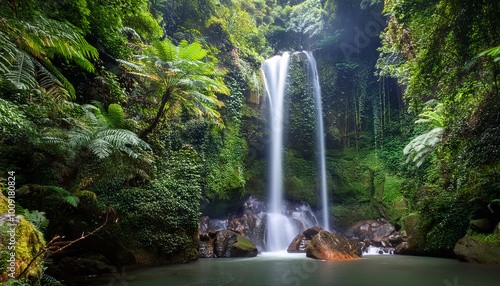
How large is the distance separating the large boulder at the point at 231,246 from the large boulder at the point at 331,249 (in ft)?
6.42

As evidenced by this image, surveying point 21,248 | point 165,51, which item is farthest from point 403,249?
point 21,248

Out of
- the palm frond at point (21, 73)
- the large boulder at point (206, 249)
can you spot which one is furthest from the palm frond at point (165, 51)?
the large boulder at point (206, 249)

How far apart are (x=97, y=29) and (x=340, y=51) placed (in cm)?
1374

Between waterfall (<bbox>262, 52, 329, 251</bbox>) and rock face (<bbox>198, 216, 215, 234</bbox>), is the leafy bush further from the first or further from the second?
waterfall (<bbox>262, 52, 329, 251</bbox>)

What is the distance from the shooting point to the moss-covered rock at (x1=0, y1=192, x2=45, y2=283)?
211cm

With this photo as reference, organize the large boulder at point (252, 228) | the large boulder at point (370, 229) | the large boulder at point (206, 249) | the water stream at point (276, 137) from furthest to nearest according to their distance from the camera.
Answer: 1. the water stream at point (276, 137)
2. the large boulder at point (370, 229)
3. the large boulder at point (252, 228)
4. the large boulder at point (206, 249)

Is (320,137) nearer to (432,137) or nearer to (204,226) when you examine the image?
(432,137)

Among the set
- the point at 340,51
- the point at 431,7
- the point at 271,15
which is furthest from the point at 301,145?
the point at 271,15

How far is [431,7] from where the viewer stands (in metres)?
6.26

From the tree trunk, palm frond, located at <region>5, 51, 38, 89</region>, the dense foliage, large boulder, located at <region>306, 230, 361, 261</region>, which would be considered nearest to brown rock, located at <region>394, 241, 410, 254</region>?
the dense foliage

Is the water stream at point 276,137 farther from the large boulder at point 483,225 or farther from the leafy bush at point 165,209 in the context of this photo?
the large boulder at point 483,225

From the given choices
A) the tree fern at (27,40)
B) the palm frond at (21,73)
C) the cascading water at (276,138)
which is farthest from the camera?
the cascading water at (276,138)

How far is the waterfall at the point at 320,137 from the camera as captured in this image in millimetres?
13873

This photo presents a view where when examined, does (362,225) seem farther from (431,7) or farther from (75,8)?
(75,8)
